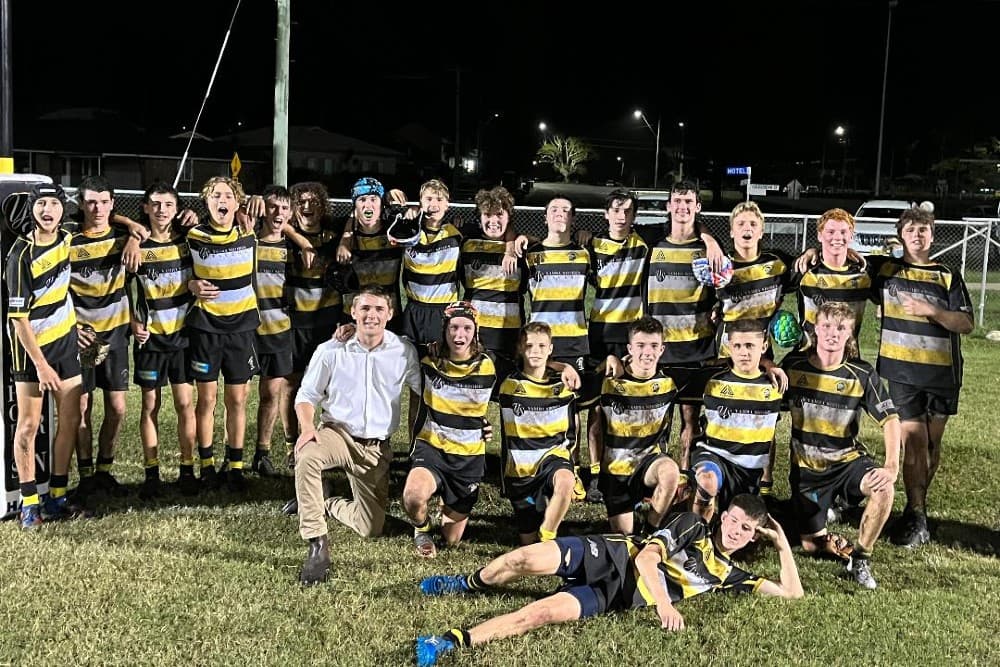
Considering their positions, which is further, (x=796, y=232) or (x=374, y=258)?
(x=796, y=232)

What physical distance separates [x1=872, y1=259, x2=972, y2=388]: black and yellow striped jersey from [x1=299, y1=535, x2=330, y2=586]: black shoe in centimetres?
353

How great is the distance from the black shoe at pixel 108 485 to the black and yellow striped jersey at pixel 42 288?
112cm

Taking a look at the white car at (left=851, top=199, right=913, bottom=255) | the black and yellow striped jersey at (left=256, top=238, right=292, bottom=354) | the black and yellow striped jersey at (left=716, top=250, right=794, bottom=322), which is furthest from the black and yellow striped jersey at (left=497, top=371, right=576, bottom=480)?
the white car at (left=851, top=199, right=913, bottom=255)

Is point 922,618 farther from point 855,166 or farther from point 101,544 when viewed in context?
point 855,166

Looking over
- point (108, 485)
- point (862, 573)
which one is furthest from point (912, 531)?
point (108, 485)

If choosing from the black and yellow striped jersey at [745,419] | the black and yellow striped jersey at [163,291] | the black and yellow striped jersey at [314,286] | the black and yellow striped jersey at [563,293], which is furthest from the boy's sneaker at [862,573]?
the black and yellow striped jersey at [163,291]

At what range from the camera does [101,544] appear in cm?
534

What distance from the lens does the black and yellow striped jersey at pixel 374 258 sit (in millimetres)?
6562

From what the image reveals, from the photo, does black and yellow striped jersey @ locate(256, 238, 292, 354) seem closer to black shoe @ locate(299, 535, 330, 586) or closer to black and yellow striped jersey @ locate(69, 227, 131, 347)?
black and yellow striped jersey @ locate(69, 227, 131, 347)

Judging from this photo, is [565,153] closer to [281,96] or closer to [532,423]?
[281,96]

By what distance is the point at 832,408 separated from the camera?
17.9 ft

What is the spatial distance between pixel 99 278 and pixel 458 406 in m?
2.39

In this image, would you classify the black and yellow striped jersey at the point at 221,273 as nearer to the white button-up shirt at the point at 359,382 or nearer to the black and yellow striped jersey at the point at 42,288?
the black and yellow striped jersey at the point at 42,288

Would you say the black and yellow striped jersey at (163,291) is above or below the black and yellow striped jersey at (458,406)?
above
